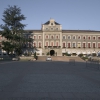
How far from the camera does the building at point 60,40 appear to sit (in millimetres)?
74188

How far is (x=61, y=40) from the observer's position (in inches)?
2943

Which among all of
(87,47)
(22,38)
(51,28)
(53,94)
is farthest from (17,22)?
(53,94)

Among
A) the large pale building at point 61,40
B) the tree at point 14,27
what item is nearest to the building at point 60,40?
the large pale building at point 61,40

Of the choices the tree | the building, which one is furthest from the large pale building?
the tree

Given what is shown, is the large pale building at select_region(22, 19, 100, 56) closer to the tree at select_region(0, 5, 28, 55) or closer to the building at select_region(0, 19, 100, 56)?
the building at select_region(0, 19, 100, 56)

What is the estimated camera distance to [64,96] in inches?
296

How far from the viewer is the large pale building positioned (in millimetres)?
74188

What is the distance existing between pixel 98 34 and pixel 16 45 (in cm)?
3419

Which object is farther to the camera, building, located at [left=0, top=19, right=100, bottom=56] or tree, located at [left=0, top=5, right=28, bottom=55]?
building, located at [left=0, top=19, right=100, bottom=56]

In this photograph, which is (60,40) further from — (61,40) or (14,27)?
(14,27)

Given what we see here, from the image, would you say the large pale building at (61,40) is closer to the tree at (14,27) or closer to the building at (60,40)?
the building at (60,40)

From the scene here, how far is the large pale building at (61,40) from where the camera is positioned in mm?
74188

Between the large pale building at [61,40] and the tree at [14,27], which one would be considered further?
the large pale building at [61,40]

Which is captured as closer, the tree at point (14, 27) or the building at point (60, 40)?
the tree at point (14, 27)
